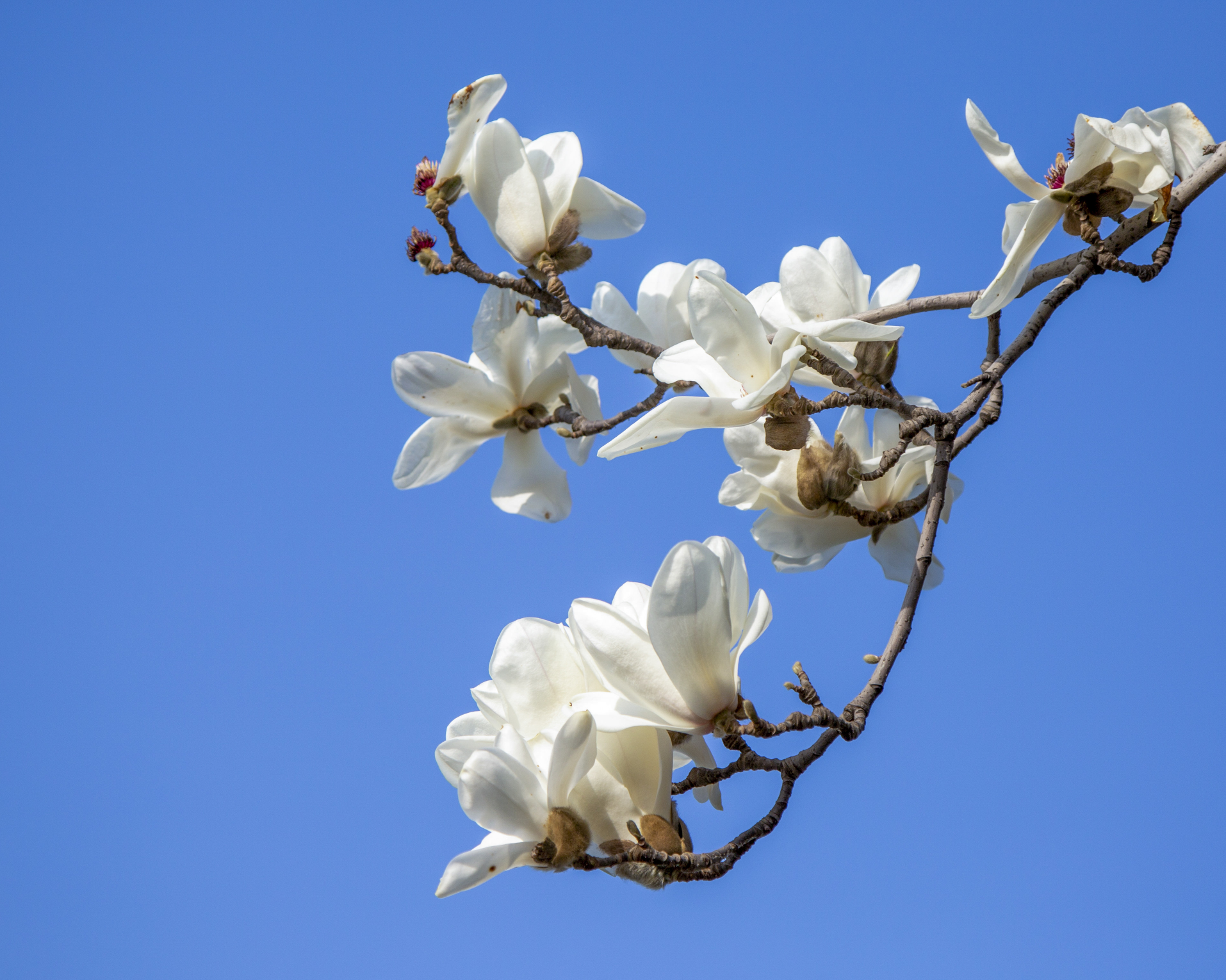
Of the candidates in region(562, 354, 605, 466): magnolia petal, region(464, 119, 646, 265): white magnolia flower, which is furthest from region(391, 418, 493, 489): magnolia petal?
region(464, 119, 646, 265): white magnolia flower

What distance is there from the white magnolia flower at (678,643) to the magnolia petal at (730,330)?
0.15m

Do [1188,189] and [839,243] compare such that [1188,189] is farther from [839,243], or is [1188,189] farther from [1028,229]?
[839,243]

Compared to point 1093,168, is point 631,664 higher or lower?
lower

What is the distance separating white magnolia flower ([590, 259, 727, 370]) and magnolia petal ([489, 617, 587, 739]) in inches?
23.0

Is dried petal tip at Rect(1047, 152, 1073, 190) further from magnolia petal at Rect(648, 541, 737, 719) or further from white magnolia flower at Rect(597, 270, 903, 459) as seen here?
magnolia petal at Rect(648, 541, 737, 719)

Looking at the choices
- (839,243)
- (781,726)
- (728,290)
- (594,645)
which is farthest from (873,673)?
(839,243)

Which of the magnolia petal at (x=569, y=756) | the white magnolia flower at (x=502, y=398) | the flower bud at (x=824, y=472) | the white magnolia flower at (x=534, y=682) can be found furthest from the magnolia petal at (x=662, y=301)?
the magnolia petal at (x=569, y=756)

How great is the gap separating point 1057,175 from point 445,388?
71 cm

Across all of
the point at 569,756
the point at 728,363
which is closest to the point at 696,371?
the point at 728,363

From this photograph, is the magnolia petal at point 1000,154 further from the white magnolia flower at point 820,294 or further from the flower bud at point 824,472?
the flower bud at point 824,472

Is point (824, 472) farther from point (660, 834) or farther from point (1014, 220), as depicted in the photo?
point (660, 834)

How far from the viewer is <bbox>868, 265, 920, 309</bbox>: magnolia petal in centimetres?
139

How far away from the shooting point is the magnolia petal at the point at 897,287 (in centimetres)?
139

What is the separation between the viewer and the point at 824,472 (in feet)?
4.05
